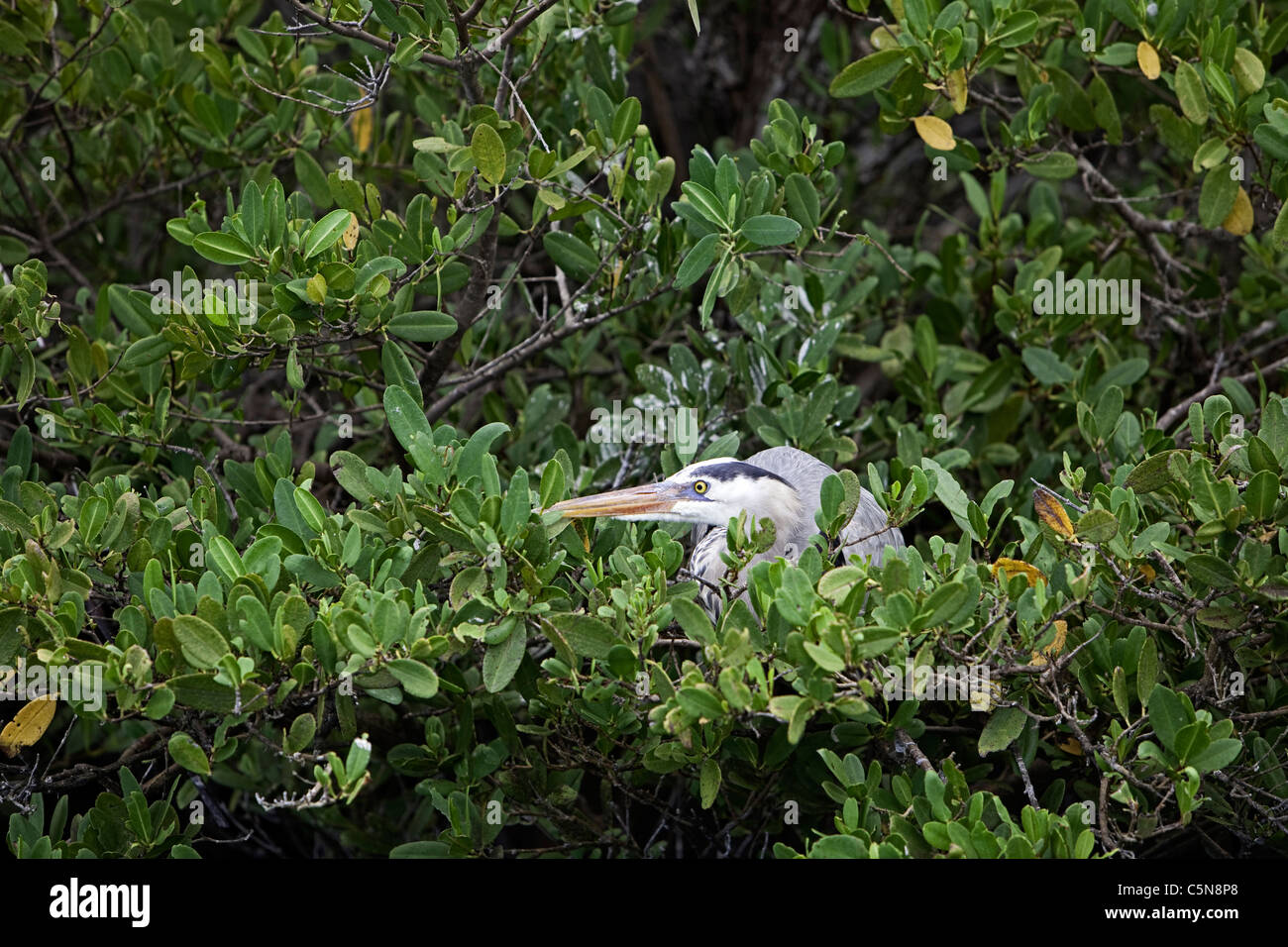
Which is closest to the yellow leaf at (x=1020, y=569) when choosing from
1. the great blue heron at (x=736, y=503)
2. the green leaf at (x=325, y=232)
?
the great blue heron at (x=736, y=503)

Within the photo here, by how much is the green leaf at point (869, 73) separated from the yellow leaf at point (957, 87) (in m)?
0.15

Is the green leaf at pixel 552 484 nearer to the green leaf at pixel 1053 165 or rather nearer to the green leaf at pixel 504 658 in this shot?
the green leaf at pixel 504 658

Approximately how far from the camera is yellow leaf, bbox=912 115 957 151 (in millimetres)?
3557

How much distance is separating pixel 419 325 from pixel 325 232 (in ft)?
1.13

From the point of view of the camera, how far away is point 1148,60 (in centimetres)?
357

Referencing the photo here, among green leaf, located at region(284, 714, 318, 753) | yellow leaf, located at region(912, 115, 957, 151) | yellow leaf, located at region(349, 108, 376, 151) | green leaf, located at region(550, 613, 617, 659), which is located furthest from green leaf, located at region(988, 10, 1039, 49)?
green leaf, located at region(284, 714, 318, 753)

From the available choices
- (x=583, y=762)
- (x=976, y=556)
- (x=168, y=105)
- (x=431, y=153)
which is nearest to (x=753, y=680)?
(x=583, y=762)

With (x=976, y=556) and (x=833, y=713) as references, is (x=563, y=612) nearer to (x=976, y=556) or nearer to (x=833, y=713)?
(x=833, y=713)

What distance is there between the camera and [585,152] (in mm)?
3102

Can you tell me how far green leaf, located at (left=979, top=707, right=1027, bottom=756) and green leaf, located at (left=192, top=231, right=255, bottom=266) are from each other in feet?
6.78

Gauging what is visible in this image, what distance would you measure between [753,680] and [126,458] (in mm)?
2214

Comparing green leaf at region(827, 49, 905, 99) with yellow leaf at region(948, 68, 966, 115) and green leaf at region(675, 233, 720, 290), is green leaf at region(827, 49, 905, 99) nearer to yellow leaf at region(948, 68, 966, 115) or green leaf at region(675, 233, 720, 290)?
yellow leaf at region(948, 68, 966, 115)

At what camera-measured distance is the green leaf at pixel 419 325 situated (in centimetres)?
311

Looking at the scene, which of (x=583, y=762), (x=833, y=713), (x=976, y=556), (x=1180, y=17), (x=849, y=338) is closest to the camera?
(x=833, y=713)
